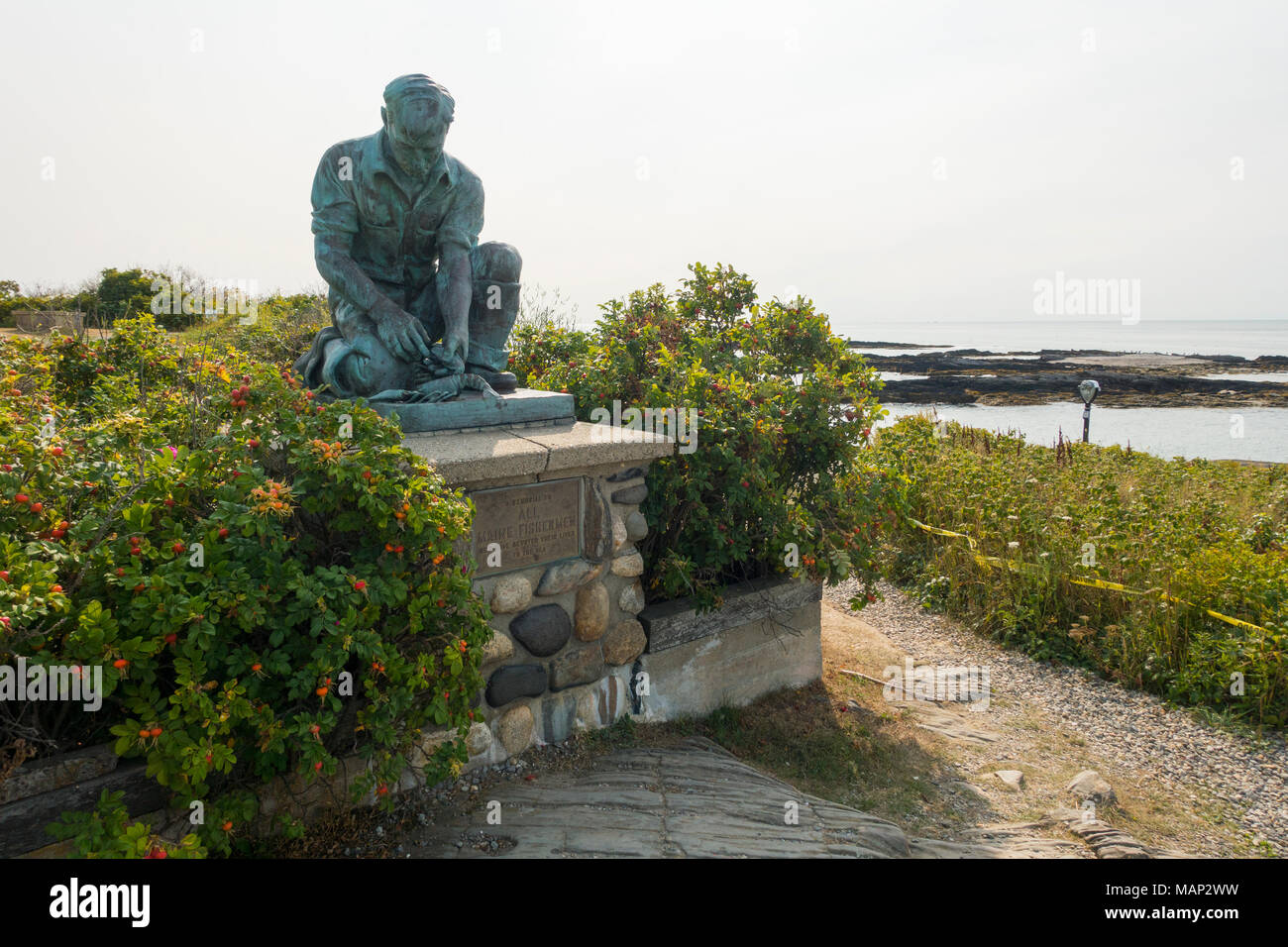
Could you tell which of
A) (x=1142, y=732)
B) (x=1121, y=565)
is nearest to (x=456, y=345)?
(x=1142, y=732)

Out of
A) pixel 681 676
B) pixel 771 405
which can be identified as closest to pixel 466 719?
pixel 681 676

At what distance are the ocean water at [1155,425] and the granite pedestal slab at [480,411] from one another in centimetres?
727

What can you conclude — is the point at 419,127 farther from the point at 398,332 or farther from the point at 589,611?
the point at 589,611

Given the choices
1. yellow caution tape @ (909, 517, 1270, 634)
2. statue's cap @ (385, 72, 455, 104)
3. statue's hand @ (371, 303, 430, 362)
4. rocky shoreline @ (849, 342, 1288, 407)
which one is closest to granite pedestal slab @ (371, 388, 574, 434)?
statue's hand @ (371, 303, 430, 362)

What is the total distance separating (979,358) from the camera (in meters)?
35.5

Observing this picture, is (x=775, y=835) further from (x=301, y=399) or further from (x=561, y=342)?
(x=561, y=342)

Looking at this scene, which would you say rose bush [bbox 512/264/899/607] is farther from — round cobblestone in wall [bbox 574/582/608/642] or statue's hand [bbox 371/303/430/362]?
statue's hand [bbox 371/303/430/362]

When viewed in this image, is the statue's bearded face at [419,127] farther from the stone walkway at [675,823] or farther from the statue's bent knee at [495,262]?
the stone walkway at [675,823]

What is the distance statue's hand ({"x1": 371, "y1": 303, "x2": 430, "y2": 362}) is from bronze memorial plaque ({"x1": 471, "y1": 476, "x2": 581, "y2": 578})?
38.9 inches

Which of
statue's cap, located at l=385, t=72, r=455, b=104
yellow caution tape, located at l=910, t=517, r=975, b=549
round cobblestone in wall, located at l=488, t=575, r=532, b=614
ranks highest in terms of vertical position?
statue's cap, located at l=385, t=72, r=455, b=104

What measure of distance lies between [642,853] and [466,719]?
822 mm

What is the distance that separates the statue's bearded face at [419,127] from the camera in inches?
139
